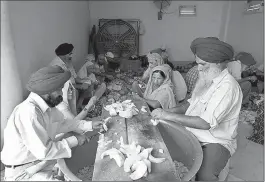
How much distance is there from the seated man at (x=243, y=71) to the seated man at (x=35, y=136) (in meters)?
3.36

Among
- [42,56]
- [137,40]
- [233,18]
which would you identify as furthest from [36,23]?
[233,18]

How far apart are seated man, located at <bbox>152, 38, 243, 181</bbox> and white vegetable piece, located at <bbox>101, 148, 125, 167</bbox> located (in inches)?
23.8

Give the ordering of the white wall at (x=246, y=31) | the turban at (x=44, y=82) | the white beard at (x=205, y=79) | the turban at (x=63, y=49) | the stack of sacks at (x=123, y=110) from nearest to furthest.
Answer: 1. the turban at (x=44, y=82)
2. the white beard at (x=205, y=79)
3. the stack of sacks at (x=123, y=110)
4. the turban at (x=63, y=49)
5. the white wall at (x=246, y=31)

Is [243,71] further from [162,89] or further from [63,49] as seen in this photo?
[63,49]

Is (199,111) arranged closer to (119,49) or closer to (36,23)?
(36,23)

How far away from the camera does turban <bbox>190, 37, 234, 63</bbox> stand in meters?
1.62

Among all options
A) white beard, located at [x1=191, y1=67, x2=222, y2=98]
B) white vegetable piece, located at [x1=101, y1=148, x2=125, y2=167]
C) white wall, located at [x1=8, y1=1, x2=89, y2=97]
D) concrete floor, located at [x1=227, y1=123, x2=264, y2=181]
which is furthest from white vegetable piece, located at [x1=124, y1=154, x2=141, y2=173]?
concrete floor, located at [x1=227, y1=123, x2=264, y2=181]

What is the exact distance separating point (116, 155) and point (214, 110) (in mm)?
767

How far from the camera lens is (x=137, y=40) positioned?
681 cm

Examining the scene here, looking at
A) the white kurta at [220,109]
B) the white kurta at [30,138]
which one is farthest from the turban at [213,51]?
the white kurta at [30,138]

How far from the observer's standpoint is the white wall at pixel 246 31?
17.9 feet

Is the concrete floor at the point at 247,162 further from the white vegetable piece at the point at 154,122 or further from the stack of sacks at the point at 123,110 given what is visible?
the stack of sacks at the point at 123,110

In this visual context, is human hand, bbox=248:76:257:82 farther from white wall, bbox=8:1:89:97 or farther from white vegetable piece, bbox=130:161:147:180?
white vegetable piece, bbox=130:161:147:180

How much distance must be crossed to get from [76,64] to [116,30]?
2.52 m
